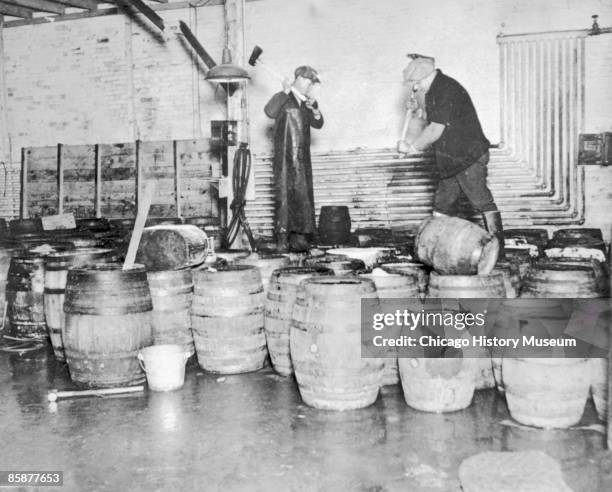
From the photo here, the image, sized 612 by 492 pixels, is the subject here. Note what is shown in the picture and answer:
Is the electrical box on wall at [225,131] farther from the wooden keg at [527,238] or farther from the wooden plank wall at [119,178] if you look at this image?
the wooden keg at [527,238]

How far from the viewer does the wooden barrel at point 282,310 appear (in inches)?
178

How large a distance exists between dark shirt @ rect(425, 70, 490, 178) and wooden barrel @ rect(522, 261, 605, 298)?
1878 mm

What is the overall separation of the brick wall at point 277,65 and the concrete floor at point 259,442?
21.5ft

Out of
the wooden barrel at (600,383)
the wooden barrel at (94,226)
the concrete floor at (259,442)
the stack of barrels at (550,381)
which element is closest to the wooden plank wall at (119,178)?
the wooden barrel at (94,226)

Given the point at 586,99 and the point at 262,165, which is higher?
the point at 586,99

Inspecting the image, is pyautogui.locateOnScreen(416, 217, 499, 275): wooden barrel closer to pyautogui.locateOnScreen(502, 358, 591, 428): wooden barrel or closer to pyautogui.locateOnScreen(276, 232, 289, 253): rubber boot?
pyautogui.locateOnScreen(502, 358, 591, 428): wooden barrel

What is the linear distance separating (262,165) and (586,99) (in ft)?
16.8

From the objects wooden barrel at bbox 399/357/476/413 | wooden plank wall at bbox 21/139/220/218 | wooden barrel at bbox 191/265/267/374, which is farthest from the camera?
wooden plank wall at bbox 21/139/220/218

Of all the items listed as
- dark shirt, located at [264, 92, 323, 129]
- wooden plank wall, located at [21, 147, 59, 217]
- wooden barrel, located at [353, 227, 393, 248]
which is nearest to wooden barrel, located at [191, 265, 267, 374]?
dark shirt, located at [264, 92, 323, 129]

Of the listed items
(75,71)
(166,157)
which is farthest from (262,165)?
(75,71)

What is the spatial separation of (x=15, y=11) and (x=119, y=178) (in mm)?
3809

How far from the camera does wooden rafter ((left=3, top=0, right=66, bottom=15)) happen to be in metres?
10.3

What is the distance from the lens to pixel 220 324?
185 inches

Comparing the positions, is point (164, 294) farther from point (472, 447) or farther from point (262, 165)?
point (262, 165)
